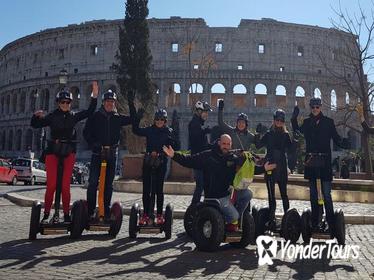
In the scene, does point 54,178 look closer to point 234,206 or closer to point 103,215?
point 103,215

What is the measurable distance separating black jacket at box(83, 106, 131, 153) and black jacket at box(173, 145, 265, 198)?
140 cm

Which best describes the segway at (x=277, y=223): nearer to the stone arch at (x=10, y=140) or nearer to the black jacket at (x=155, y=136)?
the black jacket at (x=155, y=136)

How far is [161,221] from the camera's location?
6.82 metres

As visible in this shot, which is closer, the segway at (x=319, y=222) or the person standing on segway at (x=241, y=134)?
the segway at (x=319, y=222)

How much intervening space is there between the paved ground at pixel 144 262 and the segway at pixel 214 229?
0.15 metres

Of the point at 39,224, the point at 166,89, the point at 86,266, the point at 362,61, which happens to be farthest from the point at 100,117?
the point at 166,89

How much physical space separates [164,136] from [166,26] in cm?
5419

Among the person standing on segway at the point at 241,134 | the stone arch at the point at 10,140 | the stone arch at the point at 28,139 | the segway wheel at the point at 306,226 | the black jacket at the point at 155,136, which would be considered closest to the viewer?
the segway wheel at the point at 306,226

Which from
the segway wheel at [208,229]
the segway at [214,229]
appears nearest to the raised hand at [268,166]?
the segway at [214,229]

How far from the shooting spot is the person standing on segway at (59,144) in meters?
6.41

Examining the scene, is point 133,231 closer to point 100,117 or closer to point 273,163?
point 100,117

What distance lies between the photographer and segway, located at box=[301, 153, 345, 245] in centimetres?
612

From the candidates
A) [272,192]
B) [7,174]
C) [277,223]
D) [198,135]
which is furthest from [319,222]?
[7,174]

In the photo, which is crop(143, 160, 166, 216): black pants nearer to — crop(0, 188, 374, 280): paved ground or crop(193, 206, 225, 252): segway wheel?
crop(0, 188, 374, 280): paved ground
